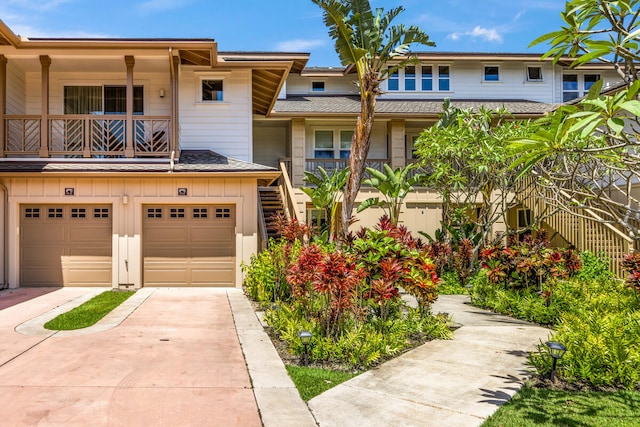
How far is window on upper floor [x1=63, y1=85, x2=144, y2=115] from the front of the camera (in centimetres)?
1475

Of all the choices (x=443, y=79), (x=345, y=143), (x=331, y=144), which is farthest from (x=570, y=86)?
(x=331, y=144)

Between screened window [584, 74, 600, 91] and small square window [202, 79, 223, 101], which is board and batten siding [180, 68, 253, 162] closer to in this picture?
small square window [202, 79, 223, 101]

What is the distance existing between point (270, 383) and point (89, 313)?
547 cm

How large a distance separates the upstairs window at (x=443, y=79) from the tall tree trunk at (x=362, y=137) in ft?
40.5

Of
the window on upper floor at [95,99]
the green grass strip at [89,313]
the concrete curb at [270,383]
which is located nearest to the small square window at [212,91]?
the window on upper floor at [95,99]

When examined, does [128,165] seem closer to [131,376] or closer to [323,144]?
[131,376]

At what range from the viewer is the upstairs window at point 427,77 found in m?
22.2

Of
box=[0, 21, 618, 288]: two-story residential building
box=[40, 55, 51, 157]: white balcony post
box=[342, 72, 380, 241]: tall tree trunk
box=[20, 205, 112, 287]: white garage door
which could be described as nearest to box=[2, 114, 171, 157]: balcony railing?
box=[0, 21, 618, 288]: two-story residential building

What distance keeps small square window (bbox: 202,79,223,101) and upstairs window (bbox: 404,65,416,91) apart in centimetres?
1030

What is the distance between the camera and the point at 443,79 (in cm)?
2234

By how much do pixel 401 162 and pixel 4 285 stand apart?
14142 millimetres

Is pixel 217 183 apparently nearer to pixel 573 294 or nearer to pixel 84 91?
pixel 84 91

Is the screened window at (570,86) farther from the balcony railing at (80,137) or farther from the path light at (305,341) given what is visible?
the path light at (305,341)

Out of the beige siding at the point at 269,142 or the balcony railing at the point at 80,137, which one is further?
the beige siding at the point at 269,142
